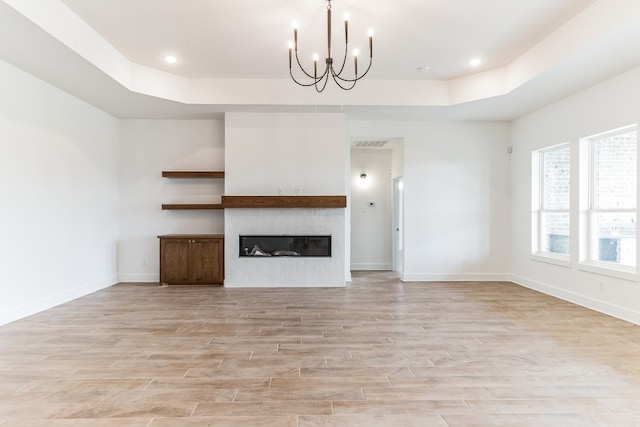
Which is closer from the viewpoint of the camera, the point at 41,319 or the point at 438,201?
the point at 41,319

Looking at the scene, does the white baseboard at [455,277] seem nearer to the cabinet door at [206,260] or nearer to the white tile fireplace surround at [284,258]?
the white tile fireplace surround at [284,258]

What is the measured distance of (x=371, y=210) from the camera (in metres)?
7.95

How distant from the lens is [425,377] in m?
2.61

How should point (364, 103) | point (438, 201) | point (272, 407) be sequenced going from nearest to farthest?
point (272, 407), point (364, 103), point (438, 201)

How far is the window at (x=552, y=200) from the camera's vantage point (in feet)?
17.4

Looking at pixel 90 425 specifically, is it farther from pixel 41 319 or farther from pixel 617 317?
pixel 617 317

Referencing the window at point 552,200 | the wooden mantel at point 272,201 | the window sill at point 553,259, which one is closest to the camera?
the window sill at point 553,259

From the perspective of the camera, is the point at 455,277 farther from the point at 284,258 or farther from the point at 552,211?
the point at 284,258

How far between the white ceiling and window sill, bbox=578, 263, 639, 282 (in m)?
2.33

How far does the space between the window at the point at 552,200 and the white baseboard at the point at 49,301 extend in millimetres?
7129

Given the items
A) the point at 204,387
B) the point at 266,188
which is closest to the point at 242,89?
the point at 266,188

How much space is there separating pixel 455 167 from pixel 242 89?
393 cm

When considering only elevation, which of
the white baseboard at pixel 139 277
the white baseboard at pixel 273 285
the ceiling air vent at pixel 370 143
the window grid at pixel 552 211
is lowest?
the white baseboard at pixel 273 285

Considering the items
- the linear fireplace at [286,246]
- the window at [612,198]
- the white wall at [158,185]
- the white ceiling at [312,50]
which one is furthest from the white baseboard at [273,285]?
the window at [612,198]
